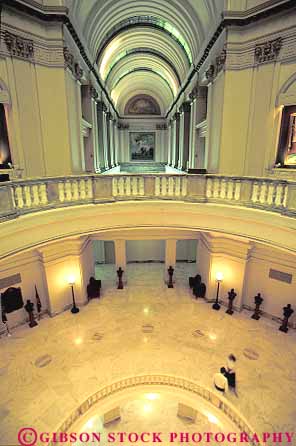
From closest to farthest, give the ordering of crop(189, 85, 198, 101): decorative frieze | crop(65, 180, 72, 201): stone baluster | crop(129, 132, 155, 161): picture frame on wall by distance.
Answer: crop(65, 180, 72, 201): stone baluster → crop(189, 85, 198, 101): decorative frieze → crop(129, 132, 155, 161): picture frame on wall

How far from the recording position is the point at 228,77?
26.2ft

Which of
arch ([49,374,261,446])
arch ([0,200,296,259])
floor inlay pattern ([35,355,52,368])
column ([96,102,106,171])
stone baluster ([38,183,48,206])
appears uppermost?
column ([96,102,106,171])

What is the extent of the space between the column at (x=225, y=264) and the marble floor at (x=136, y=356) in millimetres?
669

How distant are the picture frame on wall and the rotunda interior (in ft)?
53.8

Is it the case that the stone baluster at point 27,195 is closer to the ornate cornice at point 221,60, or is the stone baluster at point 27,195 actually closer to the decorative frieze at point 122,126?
the ornate cornice at point 221,60

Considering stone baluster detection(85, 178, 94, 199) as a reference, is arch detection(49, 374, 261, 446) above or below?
below

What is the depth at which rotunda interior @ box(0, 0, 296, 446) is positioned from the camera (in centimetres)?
560

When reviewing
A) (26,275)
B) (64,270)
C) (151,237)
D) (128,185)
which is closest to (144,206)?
(128,185)

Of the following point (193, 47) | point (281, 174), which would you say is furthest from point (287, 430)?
point (193, 47)

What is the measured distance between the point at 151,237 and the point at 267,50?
24.5ft

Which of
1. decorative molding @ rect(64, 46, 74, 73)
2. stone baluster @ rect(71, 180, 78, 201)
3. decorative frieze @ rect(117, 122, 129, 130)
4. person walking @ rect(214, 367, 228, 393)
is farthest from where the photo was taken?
decorative frieze @ rect(117, 122, 129, 130)

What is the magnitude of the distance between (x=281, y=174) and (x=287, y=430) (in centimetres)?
655

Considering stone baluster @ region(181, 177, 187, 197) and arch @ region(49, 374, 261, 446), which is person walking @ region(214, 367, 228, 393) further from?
stone baluster @ region(181, 177, 187, 197)

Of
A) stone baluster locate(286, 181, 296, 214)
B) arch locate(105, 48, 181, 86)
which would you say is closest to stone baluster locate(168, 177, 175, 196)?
stone baluster locate(286, 181, 296, 214)
